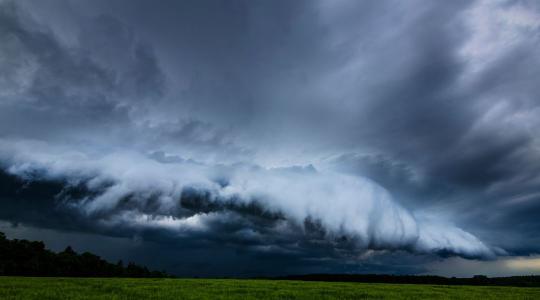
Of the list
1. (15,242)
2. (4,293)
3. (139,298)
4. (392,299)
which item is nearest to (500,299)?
(392,299)

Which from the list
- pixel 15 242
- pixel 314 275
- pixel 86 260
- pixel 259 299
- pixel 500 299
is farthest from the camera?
pixel 314 275

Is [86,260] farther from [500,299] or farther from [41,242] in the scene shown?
[500,299]

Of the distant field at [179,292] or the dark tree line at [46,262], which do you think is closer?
the distant field at [179,292]

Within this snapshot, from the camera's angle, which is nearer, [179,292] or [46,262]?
[179,292]

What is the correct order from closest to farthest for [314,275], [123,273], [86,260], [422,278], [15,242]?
[15,242] < [86,260] < [123,273] < [422,278] < [314,275]

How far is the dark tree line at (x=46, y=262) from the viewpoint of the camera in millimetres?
92931

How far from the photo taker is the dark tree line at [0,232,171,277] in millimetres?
92931

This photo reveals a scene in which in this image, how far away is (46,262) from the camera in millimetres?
99188

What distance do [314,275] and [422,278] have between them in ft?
135

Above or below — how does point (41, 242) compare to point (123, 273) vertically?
above

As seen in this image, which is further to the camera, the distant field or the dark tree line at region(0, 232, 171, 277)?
the dark tree line at region(0, 232, 171, 277)

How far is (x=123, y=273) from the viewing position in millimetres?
118938

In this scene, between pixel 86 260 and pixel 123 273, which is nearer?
pixel 86 260

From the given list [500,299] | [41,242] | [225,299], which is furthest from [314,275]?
[225,299]
